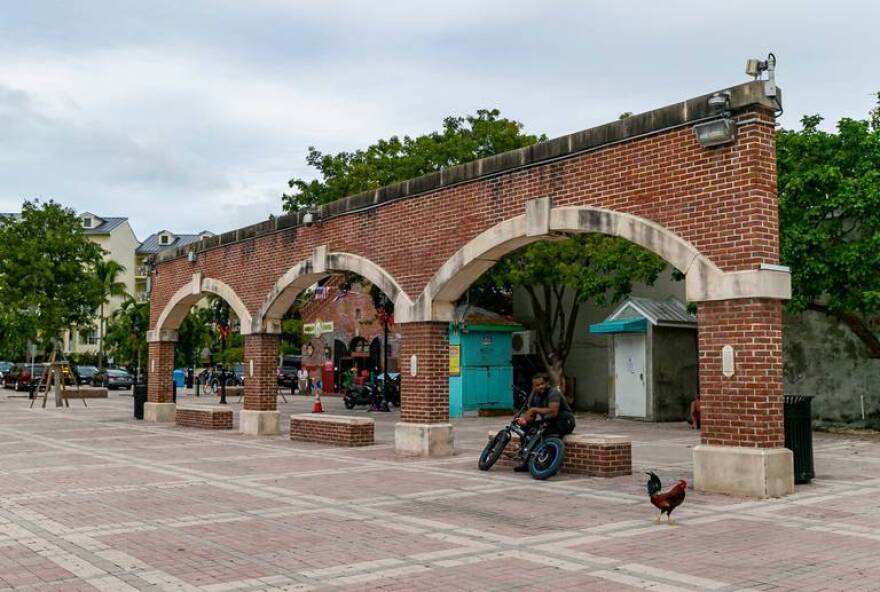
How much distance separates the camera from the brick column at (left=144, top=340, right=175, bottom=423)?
24.9 m

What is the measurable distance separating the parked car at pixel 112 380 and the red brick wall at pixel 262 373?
31804 mm

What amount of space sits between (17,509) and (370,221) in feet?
30.4

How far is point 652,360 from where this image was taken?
24.7m

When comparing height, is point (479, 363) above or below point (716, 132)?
below

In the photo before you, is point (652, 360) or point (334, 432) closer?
point (334, 432)

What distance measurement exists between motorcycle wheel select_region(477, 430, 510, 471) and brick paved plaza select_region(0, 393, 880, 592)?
261mm

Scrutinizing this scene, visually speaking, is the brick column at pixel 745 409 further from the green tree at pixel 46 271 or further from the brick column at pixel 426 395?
the green tree at pixel 46 271

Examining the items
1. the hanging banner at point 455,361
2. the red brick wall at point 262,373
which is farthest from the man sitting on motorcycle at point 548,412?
the hanging banner at point 455,361

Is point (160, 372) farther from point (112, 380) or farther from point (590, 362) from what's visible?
point (112, 380)

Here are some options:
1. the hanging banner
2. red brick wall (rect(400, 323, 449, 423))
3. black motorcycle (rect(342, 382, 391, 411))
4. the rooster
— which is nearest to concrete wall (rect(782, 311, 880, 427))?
the hanging banner

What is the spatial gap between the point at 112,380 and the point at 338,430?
36214mm

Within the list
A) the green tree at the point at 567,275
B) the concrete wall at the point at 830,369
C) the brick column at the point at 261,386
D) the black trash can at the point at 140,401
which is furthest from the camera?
the black trash can at the point at 140,401

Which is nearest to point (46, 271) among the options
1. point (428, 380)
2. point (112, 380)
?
point (112, 380)

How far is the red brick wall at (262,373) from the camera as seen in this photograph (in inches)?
802
